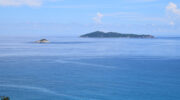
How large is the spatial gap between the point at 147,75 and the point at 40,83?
13386 millimetres

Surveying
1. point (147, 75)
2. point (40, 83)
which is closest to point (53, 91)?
point (40, 83)

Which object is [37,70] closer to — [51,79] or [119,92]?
[51,79]

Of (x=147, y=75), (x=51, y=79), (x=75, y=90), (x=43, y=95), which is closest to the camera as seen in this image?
(x=43, y=95)

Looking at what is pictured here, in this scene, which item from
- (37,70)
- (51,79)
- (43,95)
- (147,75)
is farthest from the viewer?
(37,70)

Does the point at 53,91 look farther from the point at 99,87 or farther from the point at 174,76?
the point at 174,76

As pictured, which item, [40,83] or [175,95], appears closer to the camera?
[175,95]

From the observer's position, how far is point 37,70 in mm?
38656

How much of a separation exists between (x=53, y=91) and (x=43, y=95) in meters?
1.57

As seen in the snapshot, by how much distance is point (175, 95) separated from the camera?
25109mm

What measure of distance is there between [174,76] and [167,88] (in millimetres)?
6387

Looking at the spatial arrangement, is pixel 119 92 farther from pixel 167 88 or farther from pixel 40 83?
pixel 40 83

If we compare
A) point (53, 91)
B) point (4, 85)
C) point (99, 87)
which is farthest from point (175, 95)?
point (4, 85)

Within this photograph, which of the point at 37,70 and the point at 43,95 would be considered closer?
the point at 43,95

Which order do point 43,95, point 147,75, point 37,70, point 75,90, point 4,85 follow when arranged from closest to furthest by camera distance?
1. point 43,95
2. point 75,90
3. point 4,85
4. point 147,75
5. point 37,70
